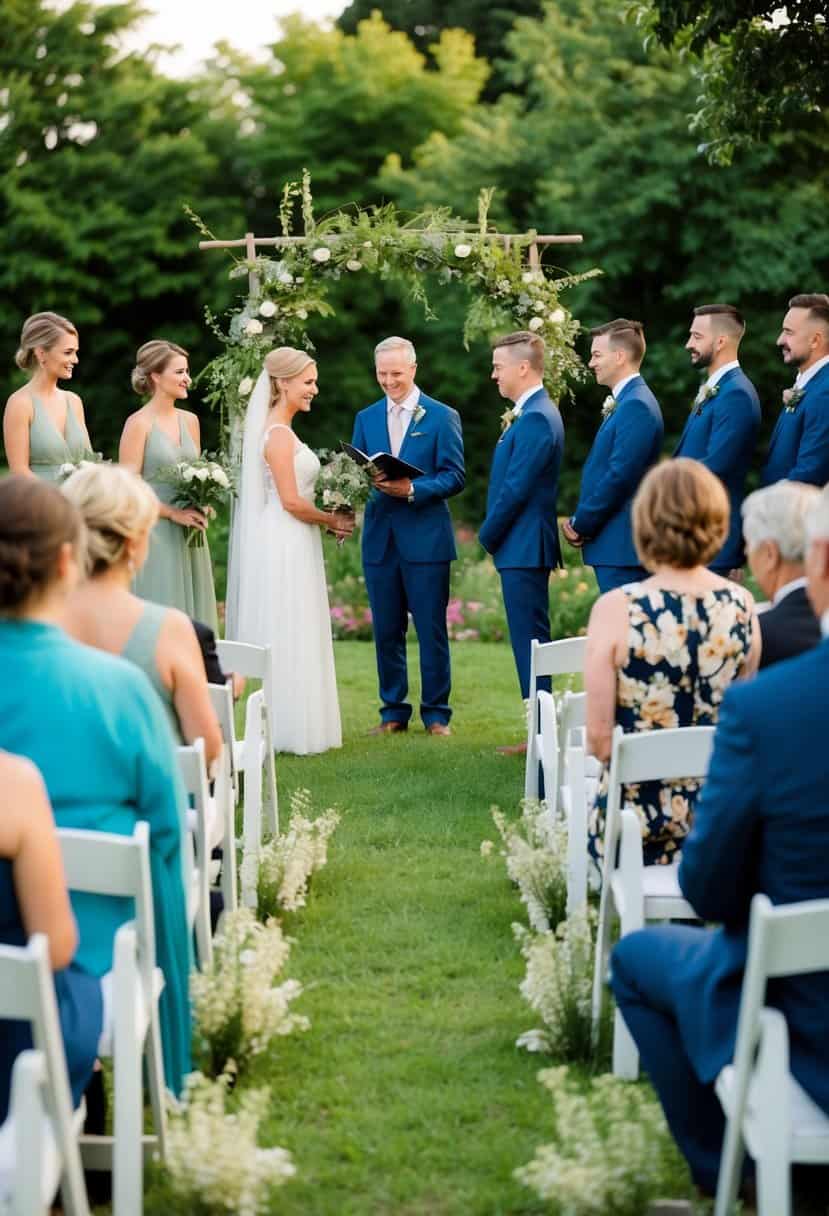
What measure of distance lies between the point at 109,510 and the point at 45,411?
5.08 m

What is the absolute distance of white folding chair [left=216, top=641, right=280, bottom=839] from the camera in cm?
592

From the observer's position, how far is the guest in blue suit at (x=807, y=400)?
783 cm

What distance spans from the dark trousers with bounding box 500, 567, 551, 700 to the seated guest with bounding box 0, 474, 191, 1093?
514 centimetres

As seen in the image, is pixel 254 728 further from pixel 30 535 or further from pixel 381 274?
pixel 381 274

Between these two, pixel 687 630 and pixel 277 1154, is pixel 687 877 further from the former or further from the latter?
pixel 687 630

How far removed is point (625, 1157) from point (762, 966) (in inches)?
25.8

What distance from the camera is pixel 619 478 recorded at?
8.39 meters

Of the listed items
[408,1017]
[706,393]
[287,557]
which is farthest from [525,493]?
[408,1017]

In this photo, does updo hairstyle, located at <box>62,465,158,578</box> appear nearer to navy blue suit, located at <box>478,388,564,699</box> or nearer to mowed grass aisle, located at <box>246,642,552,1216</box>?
mowed grass aisle, located at <box>246,642,552,1216</box>

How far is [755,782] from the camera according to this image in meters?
3.03

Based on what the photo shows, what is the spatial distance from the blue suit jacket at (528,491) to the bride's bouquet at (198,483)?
144 centimetres

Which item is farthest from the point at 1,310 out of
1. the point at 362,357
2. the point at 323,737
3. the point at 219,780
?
the point at 219,780

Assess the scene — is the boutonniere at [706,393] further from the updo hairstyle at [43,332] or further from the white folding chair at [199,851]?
the white folding chair at [199,851]

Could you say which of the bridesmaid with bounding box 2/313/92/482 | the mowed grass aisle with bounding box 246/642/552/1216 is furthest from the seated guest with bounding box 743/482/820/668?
the bridesmaid with bounding box 2/313/92/482
